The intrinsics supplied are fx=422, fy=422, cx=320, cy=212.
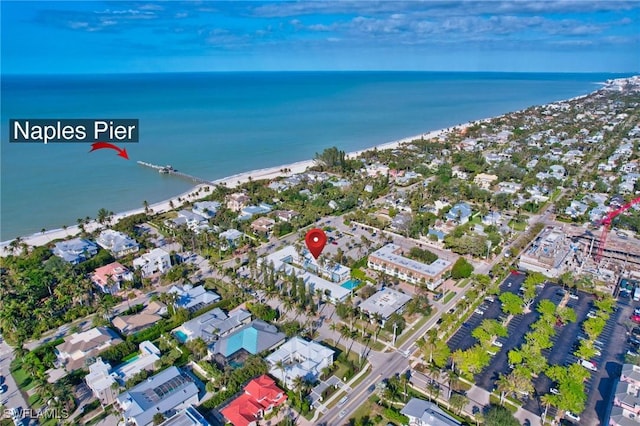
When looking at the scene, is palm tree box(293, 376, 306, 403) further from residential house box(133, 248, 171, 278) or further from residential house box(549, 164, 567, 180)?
residential house box(549, 164, 567, 180)

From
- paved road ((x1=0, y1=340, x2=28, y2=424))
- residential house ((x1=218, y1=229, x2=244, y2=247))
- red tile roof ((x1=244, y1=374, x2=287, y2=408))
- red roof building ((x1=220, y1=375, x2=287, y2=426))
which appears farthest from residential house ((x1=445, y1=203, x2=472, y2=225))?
paved road ((x1=0, y1=340, x2=28, y2=424))

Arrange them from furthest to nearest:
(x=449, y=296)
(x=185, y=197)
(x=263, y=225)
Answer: (x=185, y=197) → (x=263, y=225) → (x=449, y=296)

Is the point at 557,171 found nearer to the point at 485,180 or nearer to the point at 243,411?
the point at 485,180

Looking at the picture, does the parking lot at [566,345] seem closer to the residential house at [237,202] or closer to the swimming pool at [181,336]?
the swimming pool at [181,336]

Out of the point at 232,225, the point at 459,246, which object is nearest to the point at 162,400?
the point at 232,225

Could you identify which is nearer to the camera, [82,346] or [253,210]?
[82,346]

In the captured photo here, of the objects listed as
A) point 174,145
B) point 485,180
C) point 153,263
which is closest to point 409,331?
point 153,263
